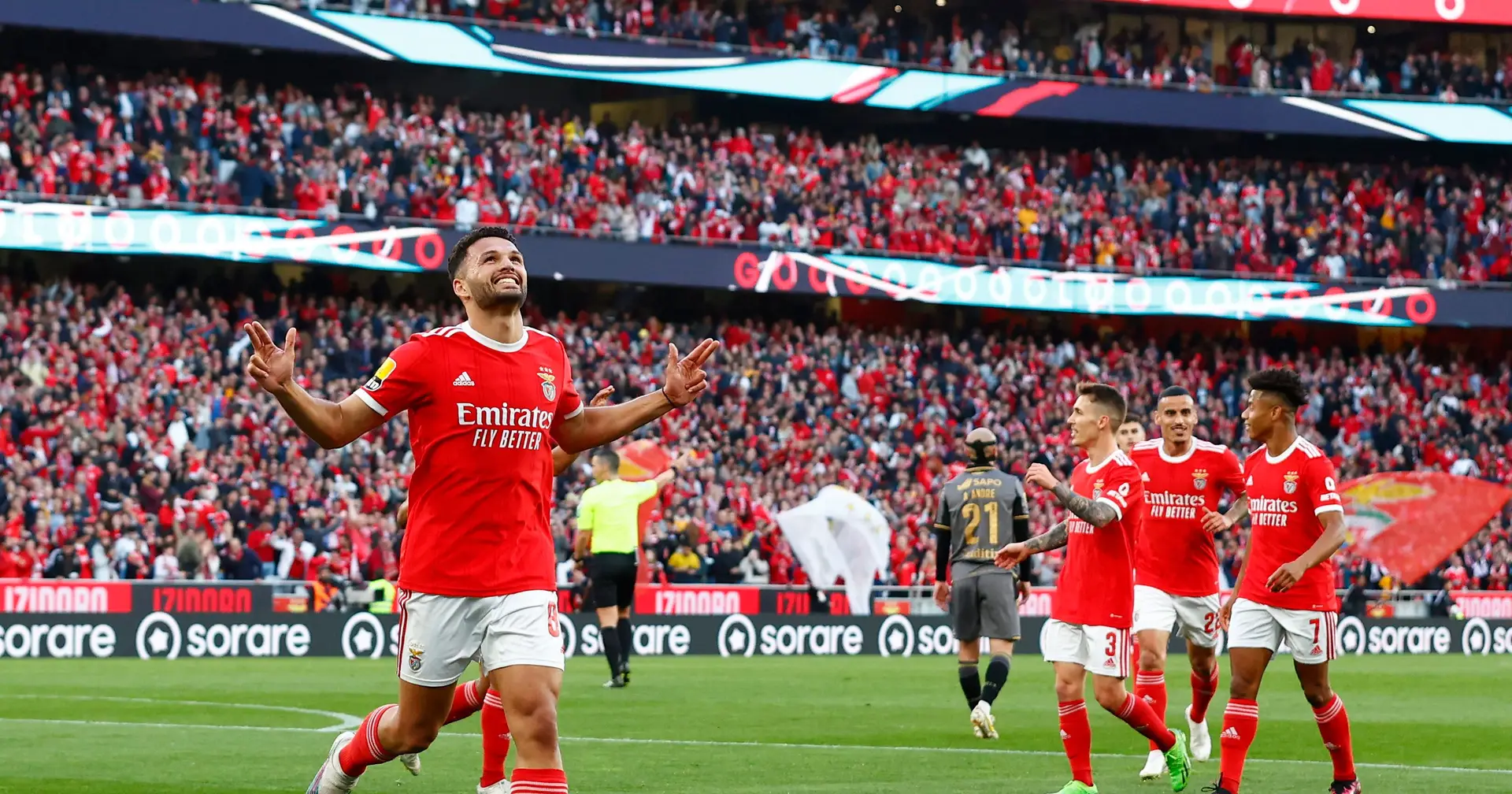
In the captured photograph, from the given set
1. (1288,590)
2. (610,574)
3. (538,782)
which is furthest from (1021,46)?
(538,782)

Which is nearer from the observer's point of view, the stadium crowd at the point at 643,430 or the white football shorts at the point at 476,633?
the white football shorts at the point at 476,633

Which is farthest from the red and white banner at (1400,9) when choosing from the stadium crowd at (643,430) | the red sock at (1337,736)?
the red sock at (1337,736)

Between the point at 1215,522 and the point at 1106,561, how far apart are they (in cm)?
196

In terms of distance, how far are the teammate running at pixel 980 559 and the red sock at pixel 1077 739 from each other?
480cm

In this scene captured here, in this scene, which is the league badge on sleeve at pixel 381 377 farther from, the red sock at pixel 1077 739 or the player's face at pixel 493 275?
the red sock at pixel 1077 739

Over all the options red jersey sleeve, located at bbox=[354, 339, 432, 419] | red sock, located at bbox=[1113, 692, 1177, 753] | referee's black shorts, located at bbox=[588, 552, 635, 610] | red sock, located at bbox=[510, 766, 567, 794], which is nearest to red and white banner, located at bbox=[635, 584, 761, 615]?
referee's black shorts, located at bbox=[588, 552, 635, 610]

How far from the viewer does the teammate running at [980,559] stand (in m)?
16.3

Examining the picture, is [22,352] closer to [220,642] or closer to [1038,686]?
[220,642]

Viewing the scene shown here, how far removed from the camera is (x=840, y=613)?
106 ft

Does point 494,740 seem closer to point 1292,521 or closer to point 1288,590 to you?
point 1288,590

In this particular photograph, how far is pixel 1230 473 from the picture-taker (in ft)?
46.0

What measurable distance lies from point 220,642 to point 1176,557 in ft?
53.8

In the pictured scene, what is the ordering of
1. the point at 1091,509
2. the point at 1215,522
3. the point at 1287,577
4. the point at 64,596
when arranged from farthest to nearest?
the point at 64,596, the point at 1215,522, the point at 1091,509, the point at 1287,577

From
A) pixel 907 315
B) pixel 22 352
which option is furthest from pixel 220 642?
pixel 907 315
